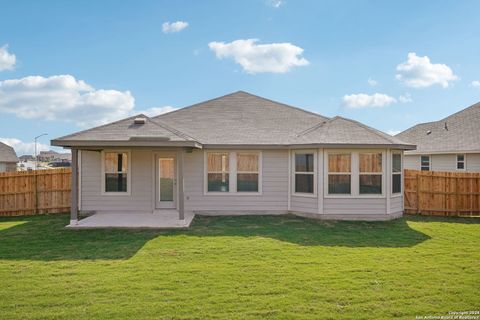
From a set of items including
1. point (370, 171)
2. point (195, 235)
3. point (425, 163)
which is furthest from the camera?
point (425, 163)

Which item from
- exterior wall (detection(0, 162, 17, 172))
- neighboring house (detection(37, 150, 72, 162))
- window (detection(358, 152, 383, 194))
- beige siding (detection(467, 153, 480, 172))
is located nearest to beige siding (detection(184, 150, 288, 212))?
window (detection(358, 152, 383, 194))

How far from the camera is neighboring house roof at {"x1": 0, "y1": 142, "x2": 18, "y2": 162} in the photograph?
28.9 metres

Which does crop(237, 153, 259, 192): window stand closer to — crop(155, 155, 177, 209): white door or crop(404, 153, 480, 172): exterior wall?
crop(155, 155, 177, 209): white door

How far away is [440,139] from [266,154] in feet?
46.8

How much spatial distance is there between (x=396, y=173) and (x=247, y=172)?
530cm

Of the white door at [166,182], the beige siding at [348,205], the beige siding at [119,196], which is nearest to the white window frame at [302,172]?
the beige siding at [348,205]

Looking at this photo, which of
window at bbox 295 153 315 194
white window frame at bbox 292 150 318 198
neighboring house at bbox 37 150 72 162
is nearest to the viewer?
white window frame at bbox 292 150 318 198

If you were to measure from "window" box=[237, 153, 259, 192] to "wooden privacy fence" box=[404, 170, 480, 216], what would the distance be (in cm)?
656

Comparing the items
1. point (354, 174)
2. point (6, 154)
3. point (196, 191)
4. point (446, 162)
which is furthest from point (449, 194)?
point (6, 154)

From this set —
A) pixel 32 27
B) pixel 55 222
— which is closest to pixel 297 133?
pixel 55 222

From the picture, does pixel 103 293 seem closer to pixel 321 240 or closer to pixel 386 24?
pixel 321 240

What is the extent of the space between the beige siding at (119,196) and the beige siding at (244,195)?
4.77 ft

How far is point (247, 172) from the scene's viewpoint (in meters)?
12.1

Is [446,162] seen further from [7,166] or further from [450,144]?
[7,166]
